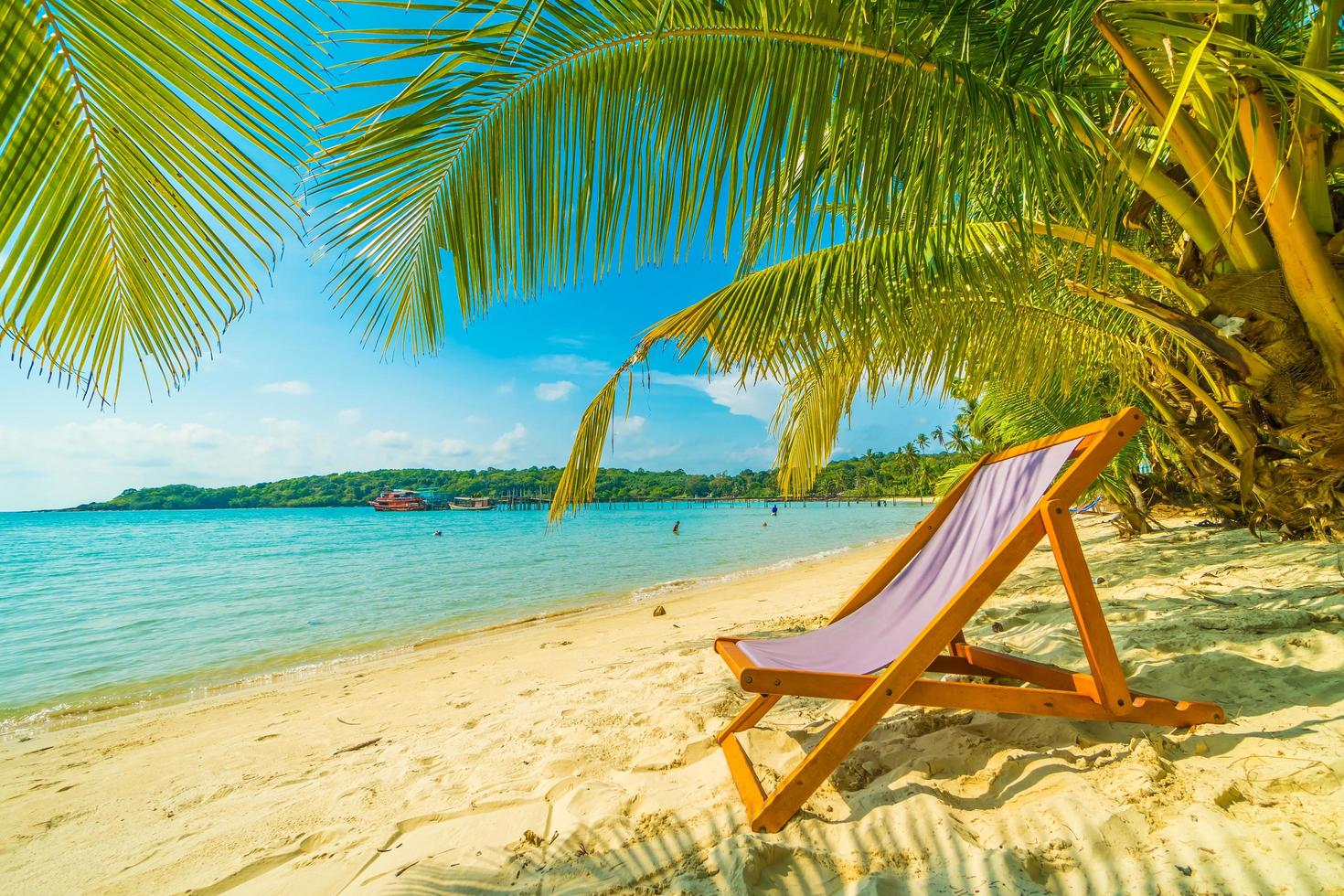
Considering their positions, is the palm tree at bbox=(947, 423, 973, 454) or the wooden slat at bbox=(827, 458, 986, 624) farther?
the palm tree at bbox=(947, 423, 973, 454)

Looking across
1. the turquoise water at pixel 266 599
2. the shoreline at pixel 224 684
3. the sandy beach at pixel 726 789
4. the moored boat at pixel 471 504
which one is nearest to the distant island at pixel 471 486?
the moored boat at pixel 471 504

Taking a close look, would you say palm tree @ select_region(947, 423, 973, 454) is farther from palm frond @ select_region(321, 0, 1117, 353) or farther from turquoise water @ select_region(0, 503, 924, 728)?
palm frond @ select_region(321, 0, 1117, 353)

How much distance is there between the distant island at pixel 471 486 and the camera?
65938mm

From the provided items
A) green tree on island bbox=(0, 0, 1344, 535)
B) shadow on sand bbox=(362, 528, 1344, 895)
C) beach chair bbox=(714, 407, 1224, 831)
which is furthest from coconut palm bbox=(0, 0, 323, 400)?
beach chair bbox=(714, 407, 1224, 831)

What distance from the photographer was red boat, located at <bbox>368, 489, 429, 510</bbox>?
67.4 m

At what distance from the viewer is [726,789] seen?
2.00 metres

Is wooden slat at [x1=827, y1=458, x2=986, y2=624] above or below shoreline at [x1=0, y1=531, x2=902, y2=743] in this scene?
above

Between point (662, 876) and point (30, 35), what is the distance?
6.80 feet

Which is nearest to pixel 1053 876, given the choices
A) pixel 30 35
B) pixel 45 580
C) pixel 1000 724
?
pixel 1000 724

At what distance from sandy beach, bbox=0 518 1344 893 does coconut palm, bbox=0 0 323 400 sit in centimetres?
154

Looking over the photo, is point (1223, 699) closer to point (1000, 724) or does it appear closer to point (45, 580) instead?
point (1000, 724)

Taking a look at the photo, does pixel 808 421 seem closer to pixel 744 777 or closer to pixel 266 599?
pixel 744 777

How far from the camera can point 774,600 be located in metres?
7.70

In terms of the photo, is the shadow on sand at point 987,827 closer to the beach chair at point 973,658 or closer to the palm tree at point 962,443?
the beach chair at point 973,658
